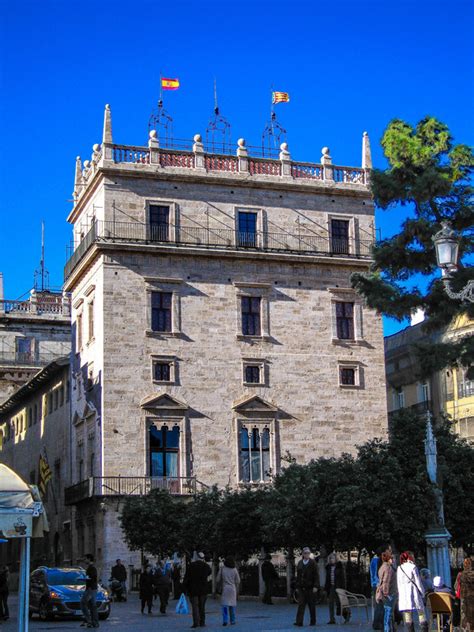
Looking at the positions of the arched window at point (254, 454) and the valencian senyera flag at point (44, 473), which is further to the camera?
the valencian senyera flag at point (44, 473)

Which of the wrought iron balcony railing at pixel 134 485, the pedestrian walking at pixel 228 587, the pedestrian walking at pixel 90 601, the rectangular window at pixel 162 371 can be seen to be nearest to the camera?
the pedestrian walking at pixel 228 587

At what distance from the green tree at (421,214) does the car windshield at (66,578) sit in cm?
1090

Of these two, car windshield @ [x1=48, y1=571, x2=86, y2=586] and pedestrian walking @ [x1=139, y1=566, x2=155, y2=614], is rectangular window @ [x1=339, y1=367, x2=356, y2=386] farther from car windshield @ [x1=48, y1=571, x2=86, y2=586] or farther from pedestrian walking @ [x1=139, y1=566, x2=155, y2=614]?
car windshield @ [x1=48, y1=571, x2=86, y2=586]

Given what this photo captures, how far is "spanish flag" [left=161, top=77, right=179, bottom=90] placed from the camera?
50.4 m

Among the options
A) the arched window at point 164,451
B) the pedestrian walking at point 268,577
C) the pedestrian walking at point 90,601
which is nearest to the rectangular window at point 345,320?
the arched window at point 164,451

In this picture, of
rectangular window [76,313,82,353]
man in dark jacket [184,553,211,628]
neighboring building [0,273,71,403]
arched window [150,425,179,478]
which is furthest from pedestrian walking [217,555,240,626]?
neighboring building [0,273,71,403]

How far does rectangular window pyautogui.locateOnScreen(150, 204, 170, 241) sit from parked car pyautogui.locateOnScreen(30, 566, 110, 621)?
19761mm

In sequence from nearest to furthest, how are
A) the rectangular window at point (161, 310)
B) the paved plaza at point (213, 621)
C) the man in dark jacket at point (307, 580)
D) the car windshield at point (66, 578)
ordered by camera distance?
the man in dark jacket at point (307, 580) → the paved plaza at point (213, 621) → the car windshield at point (66, 578) → the rectangular window at point (161, 310)

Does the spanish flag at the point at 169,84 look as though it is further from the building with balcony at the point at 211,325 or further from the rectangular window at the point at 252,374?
the rectangular window at the point at 252,374

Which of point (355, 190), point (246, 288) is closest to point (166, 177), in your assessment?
point (246, 288)

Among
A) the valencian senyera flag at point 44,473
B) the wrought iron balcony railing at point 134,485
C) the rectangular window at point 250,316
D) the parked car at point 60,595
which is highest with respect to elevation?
the rectangular window at point 250,316

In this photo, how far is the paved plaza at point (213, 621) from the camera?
81.6ft

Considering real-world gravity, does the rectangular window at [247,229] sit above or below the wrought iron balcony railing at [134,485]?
above

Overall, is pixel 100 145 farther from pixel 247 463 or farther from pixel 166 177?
pixel 247 463
